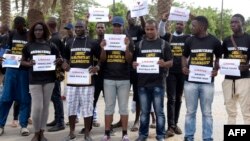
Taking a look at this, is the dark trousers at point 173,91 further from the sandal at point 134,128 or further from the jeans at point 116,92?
the jeans at point 116,92

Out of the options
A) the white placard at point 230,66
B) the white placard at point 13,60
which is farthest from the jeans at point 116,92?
the white placard at point 13,60

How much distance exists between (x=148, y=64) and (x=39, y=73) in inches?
73.1

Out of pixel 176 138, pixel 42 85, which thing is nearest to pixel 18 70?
pixel 42 85

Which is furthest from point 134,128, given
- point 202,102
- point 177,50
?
point 202,102

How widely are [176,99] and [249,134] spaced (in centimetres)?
231

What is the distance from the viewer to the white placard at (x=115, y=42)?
619cm

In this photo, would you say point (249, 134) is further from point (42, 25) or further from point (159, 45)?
point (42, 25)

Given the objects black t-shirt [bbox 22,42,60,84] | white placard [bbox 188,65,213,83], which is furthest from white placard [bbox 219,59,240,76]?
black t-shirt [bbox 22,42,60,84]

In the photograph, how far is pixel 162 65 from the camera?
6102 mm

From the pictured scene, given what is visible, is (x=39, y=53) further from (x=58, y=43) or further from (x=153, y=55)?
(x=153, y=55)

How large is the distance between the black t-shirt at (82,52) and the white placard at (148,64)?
2.67 feet

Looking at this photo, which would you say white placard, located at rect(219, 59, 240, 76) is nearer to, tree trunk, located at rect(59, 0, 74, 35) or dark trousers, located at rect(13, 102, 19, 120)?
dark trousers, located at rect(13, 102, 19, 120)

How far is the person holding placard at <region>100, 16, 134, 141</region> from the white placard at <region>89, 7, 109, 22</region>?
41 cm

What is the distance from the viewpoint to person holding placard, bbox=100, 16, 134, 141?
621 cm
